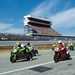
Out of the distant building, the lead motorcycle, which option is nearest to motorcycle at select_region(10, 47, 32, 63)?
the lead motorcycle

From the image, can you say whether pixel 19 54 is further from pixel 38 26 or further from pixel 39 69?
pixel 38 26

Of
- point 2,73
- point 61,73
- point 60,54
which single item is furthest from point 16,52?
point 61,73

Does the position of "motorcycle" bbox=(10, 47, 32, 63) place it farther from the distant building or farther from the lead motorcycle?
Answer: the distant building

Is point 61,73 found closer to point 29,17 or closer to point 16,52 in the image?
point 16,52

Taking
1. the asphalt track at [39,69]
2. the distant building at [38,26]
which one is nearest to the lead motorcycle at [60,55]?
the asphalt track at [39,69]

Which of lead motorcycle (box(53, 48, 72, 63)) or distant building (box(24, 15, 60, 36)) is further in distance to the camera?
distant building (box(24, 15, 60, 36))

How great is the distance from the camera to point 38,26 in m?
167

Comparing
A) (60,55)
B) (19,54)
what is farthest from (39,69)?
(19,54)

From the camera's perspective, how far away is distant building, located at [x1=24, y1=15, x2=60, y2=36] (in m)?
155

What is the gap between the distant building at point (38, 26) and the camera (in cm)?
15457


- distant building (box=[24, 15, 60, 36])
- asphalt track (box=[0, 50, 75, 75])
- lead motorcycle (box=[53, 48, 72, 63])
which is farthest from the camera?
distant building (box=[24, 15, 60, 36])

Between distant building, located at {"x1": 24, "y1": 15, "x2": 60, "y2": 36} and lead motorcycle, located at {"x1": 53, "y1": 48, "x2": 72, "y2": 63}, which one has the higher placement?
distant building, located at {"x1": 24, "y1": 15, "x2": 60, "y2": 36}

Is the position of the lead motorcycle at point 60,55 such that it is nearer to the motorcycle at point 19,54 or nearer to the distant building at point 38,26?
the motorcycle at point 19,54

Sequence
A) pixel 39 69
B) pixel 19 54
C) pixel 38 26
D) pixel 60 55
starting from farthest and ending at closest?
pixel 38 26 → pixel 19 54 → pixel 60 55 → pixel 39 69
